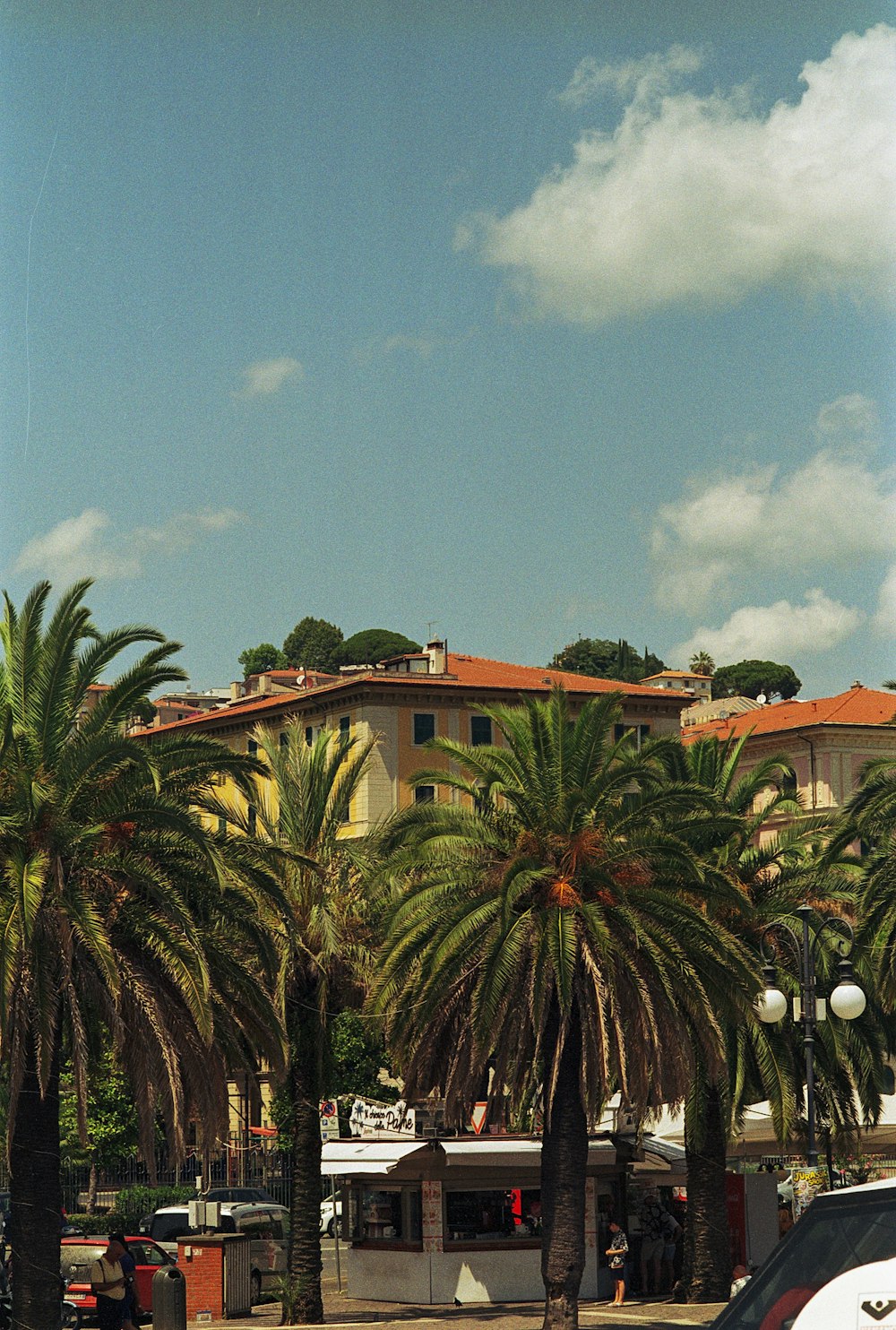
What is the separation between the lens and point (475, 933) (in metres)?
27.6

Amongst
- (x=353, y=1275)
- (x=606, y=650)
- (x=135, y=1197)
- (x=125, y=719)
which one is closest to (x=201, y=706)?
(x=606, y=650)

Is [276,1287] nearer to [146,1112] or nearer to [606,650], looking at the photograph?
[146,1112]

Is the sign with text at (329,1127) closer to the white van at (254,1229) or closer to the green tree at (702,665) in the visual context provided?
the white van at (254,1229)

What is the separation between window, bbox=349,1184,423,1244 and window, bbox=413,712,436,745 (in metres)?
54.4

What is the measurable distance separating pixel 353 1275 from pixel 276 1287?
3.03m

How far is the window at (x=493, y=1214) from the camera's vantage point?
1330 inches

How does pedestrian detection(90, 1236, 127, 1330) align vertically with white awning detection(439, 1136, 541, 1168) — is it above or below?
below

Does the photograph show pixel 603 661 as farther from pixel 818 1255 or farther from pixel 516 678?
pixel 818 1255

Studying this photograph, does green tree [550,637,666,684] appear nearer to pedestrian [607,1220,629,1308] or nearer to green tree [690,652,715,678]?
green tree [690,652,715,678]

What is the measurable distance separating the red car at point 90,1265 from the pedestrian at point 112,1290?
5999 millimetres

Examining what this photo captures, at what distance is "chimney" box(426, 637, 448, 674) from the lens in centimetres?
9456

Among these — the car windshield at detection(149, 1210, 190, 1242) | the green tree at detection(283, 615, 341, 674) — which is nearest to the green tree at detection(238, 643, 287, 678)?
the green tree at detection(283, 615, 341, 674)

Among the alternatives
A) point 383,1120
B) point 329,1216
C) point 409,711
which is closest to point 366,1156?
point 383,1120

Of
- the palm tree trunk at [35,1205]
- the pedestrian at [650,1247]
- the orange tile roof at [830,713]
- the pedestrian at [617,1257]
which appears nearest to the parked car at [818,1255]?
the palm tree trunk at [35,1205]
